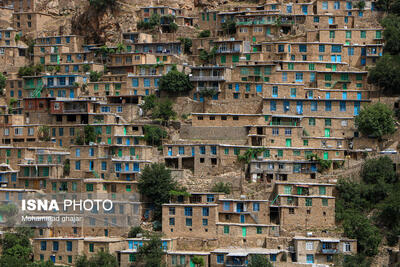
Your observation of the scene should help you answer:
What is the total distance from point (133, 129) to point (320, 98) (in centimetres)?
1156

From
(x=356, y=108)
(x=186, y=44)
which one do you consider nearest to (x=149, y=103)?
(x=186, y=44)

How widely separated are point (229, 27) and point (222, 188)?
16808 millimetres

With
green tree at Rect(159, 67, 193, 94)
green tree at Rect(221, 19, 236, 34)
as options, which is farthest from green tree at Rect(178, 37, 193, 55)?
green tree at Rect(159, 67, 193, 94)

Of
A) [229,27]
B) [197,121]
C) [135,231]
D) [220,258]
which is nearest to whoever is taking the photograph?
[220,258]

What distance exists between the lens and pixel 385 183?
59.2m

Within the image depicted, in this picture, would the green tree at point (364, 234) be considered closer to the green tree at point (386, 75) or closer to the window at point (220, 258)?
the window at point (220, 258)

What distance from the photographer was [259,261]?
54219 millimetres

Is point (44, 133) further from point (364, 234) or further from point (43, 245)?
point (364, 234)

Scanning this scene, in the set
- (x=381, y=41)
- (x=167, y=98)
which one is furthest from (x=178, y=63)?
(x=381, y=41)

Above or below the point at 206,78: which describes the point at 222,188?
below

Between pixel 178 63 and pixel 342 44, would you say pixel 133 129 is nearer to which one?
pixel 178 63

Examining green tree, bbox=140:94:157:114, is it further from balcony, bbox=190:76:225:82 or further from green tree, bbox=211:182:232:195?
green tree, bbox=211:182:232:195

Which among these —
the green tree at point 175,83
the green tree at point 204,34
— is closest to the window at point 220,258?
the green tree at point 175,83

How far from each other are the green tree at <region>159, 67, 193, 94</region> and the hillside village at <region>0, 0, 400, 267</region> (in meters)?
0.15
